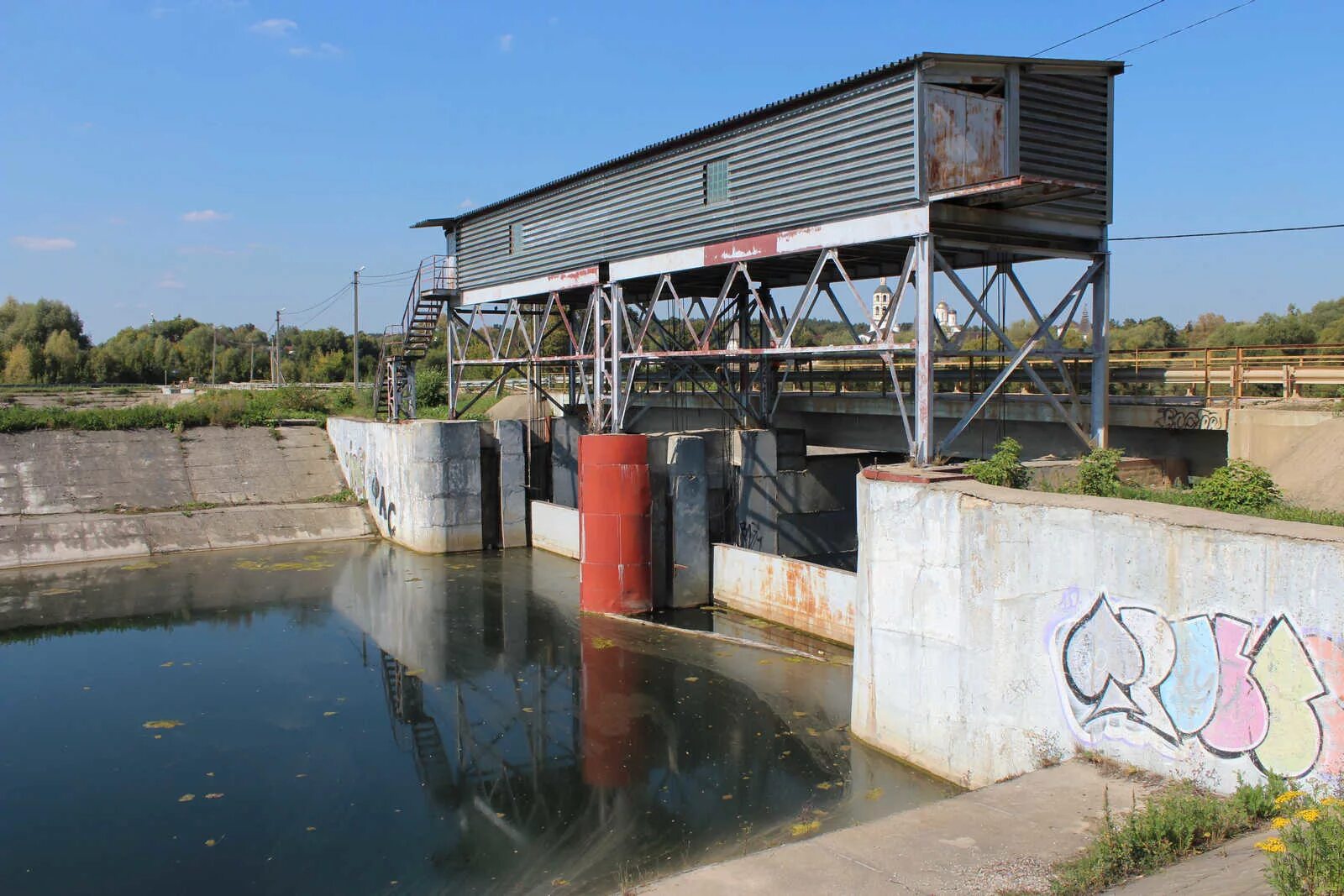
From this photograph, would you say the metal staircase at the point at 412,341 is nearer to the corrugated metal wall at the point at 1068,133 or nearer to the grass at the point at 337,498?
the grass at the point at 337,498

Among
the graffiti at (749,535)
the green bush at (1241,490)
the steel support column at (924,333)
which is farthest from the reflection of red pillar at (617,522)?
the green bush at (1241,490)

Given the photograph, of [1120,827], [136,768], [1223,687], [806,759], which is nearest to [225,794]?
[136,768]

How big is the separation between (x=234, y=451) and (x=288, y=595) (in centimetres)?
1294

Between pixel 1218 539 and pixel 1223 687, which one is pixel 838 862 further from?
pixel 1218 539

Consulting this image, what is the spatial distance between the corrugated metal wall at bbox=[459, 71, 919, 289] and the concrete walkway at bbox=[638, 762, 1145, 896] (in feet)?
31.6

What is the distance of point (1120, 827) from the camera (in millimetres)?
8461

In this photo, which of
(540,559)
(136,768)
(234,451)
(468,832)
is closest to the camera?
(468,832)

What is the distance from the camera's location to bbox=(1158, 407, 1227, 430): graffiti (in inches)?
643

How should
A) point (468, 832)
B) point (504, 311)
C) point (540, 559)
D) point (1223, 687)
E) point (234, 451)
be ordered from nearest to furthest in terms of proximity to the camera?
point (1223, 687) → point (468, 832) → point (540, 559) → point (504, 311) → point (234, 451)

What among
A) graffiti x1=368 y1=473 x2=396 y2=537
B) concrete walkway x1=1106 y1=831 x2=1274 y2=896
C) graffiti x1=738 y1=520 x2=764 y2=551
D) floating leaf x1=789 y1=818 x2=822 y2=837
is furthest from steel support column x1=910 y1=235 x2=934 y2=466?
graffiti x1=368 y1=473 x2=396 y2=537

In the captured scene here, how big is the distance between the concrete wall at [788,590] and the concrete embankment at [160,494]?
49.1 ft

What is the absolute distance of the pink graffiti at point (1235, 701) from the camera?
879cm

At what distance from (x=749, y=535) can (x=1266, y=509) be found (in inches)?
565

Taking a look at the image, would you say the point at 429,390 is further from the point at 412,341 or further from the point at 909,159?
the point at 909,159
